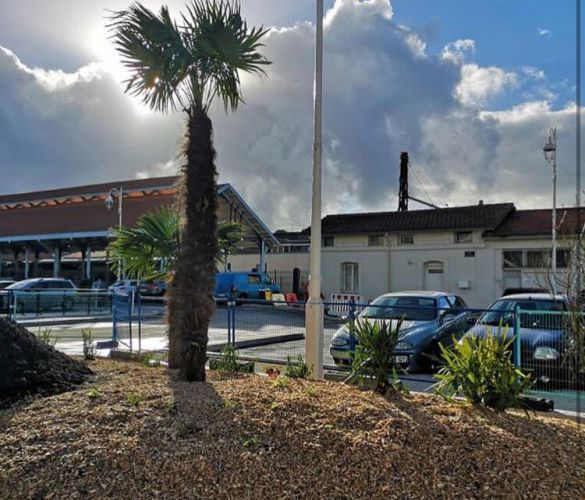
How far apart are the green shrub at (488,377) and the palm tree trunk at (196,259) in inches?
116

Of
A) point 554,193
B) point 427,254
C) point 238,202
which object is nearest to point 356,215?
point 427,254

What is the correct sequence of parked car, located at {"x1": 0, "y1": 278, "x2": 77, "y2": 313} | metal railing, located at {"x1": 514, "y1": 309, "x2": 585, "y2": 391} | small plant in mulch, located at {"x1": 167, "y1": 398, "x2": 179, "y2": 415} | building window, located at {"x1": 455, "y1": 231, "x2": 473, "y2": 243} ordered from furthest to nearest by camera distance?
1. building window, located at {"x1": 455, "y1": 231, "x2": 473, "y2": 243}
2. parked car, located at {"x1": 0, "y1": 278, "x2": 77, "y2": 313}
3. metal railing, located at {"x1": 514, "y1": 309, "x2": 585, "y2": 391}
4. small plant in mulch, located at {"x1": 167, "y1": 398, "x2": 179, "y2": 415}

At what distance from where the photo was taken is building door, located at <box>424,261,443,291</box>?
1158 inches

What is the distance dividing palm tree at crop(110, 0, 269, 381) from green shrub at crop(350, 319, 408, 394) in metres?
1.91

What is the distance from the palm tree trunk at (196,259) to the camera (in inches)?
251

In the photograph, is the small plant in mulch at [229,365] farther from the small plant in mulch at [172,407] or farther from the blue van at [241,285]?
the blue van at [241,285]

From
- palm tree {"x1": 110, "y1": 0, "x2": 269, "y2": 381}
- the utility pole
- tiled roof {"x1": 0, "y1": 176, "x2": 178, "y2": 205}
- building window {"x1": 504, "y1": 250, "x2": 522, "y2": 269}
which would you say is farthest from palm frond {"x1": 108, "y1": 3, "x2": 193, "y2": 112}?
the utility pole

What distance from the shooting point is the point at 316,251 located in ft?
24.1

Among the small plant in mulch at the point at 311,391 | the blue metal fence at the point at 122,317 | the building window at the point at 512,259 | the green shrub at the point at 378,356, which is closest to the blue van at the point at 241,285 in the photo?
the building window at the point at 512,259

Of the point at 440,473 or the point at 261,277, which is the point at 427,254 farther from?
the point at 440,473

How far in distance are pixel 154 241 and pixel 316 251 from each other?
239cm

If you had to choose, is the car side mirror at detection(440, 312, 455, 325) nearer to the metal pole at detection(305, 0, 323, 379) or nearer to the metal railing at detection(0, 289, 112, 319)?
the metal pole at detection(305, 0, 323, 379)

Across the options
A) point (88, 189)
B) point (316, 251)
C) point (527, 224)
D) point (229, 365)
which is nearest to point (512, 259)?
point (527, 224)

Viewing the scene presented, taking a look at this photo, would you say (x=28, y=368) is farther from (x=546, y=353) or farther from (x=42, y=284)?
(x=42, y=284)
